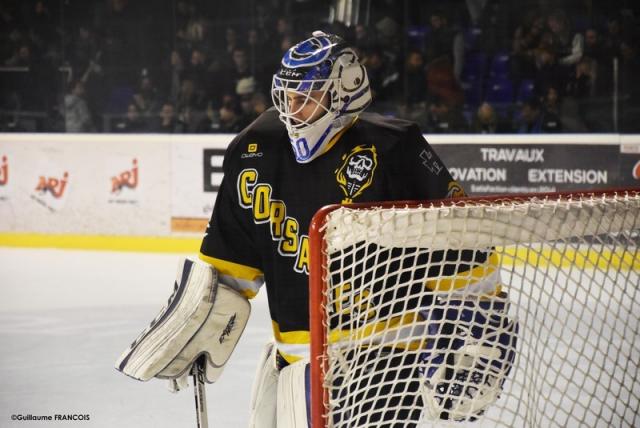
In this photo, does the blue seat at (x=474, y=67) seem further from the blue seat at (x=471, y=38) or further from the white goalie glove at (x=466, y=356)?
the white goalie glove at (x=466, y=356)

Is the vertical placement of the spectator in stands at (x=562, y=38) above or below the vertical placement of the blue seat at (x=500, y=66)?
above

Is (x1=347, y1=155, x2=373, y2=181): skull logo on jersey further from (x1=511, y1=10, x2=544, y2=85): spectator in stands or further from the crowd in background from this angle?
(x1=511, y1=10, x2=544, y2=85): spectator in stands

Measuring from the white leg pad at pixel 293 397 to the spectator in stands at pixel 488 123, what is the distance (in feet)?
16.6

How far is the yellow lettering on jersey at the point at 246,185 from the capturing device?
2021 millimetres

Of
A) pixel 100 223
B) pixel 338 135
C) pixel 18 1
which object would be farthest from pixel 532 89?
pixel 338 135

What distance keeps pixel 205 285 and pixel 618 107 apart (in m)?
5.15

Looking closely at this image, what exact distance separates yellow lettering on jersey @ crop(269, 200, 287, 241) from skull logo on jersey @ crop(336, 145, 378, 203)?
0.13 metres

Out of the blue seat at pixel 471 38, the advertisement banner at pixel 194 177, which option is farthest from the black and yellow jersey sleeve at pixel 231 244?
the blue seat at pixel 471 38

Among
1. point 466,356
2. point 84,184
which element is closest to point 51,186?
point 84,184

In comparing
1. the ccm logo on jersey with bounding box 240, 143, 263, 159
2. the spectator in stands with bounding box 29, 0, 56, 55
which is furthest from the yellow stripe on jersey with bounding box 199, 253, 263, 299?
the spectator in stands with bounding box 29, 0, 56, 55

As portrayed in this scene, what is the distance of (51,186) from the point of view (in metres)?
7.64

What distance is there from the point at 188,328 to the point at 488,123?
511 centimetres

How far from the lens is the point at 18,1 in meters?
8.51

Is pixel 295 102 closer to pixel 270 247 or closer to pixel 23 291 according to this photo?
pixel 270 247
